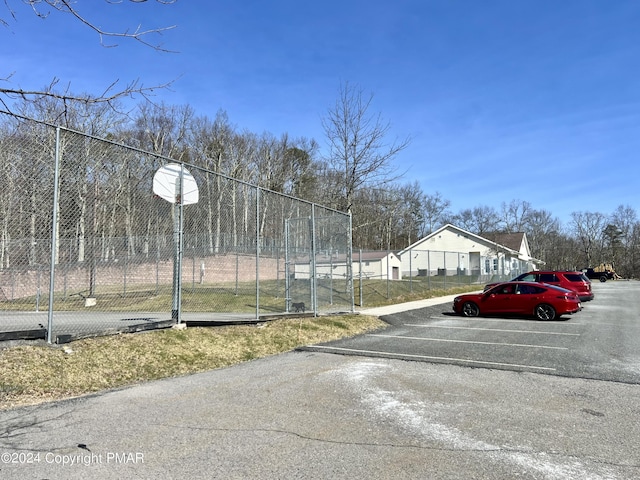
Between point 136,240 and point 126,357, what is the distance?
3214 millimetres

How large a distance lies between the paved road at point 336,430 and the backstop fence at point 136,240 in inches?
96.9

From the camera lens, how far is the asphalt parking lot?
752 centimetres

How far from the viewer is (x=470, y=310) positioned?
54.1 ft

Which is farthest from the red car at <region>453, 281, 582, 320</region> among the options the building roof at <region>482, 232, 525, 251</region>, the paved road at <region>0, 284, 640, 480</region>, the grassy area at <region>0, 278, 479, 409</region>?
the building roof at <region>482, 232, 525, 251</region>

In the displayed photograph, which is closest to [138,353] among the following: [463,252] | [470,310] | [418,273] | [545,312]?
[470,310]

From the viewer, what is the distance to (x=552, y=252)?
296 ft

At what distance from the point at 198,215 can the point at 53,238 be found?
381cm

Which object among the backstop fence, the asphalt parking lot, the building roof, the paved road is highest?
the building roof

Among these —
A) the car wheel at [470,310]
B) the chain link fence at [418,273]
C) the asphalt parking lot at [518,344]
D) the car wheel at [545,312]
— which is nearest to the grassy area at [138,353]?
the asphalt parking lot at [518,344]

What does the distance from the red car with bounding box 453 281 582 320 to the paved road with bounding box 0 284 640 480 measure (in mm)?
9042

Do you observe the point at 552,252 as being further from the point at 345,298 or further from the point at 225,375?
the point at 225,375

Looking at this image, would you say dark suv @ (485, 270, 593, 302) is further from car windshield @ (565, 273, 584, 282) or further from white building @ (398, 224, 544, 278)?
white building @ (398, 224, 544, 278)

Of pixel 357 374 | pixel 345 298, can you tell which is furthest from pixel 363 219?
pixel 357 374

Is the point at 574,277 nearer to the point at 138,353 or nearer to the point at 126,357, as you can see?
the point at 138,353
